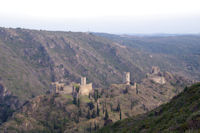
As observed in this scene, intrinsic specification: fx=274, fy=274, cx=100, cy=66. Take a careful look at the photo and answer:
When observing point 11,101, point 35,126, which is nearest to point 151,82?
point 35,126

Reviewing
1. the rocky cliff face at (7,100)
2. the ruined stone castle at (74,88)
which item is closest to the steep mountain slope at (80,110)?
the ruined stone castle at (74,88)

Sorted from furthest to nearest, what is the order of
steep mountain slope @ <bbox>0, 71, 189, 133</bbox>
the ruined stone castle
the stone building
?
the ruined stone castle → the stone building → steep mountain slope @ <bbox>0, 71, 189, 133</bbox>

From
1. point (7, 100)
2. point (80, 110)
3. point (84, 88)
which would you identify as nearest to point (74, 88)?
point (84, 88)

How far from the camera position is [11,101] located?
180 m

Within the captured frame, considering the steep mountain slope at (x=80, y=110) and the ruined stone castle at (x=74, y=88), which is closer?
the steep mountain slope at (x=80, y=110)

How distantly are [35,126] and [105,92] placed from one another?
34840 mm

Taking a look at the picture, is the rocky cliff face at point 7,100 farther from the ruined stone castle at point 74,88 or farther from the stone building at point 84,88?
the stone building at point 84,88

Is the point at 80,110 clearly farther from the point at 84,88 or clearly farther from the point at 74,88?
the point at 74,88

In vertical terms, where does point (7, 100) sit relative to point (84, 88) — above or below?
below

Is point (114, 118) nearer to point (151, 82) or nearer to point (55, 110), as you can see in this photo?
point (55, 110)

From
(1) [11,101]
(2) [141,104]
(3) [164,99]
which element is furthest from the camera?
(1) [11,101]

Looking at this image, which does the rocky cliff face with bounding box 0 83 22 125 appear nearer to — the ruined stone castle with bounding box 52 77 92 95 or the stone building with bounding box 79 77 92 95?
the ruined stone castle with bounding box 52 77 92 95

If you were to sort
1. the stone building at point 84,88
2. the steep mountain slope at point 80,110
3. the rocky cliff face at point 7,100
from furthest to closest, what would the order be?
the rocky cliff face at point 7,100 < the stone building at point 84,88 < the steep mountain slope at point 80,110

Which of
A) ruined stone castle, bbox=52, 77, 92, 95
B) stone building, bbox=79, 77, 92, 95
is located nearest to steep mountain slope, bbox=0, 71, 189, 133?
ruined stone castle, bbox=52, 77, 92, 95
